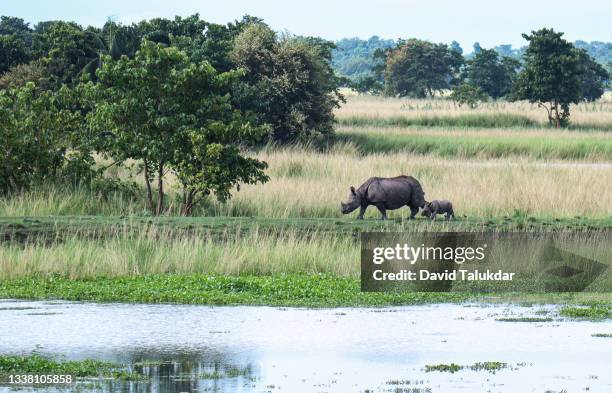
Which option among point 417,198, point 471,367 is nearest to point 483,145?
point 417,198

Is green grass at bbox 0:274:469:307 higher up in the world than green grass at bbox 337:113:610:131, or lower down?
lower down

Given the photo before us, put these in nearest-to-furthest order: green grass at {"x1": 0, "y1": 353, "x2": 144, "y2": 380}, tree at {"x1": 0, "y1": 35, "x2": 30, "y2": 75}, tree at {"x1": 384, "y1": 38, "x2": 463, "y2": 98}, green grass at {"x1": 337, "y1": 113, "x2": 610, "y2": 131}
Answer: green grass at {"x1": 0, "y1": 353, "x2": 144, "y2": 380}, tree at {"x1": 0, "y1": 35, "x2": 30, "y2": 75}, green grass at {"x1": 337, "y1": 113, "x2": 610, "y2": 131}, tree at {"x1": 384, "y1": 38, "x2": 463, "y2": 98}

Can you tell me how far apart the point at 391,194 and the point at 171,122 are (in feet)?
15.9

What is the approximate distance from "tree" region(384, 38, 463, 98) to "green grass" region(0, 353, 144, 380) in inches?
3630

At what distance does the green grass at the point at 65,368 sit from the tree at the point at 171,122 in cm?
1342

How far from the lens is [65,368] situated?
11445 mm

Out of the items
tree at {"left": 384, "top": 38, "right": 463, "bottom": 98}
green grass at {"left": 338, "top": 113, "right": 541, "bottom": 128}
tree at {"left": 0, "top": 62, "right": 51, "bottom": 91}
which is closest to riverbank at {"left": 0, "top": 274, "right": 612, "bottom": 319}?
tree at {"left": 0, "top": 62, "right": 51, "bottom": 91}

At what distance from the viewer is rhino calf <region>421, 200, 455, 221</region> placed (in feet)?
76.8

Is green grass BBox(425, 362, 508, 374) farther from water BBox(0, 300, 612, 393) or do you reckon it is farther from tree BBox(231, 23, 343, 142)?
tree BBox(231, 23, 343, 142)

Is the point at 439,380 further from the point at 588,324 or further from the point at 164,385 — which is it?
the point at 588,324

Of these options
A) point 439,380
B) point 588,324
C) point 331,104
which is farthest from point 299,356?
point 331,104

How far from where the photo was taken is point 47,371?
11383mm

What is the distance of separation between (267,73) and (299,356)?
3384 cm

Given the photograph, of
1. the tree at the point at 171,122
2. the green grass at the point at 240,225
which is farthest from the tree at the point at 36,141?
the green grass at the point at 240,225
